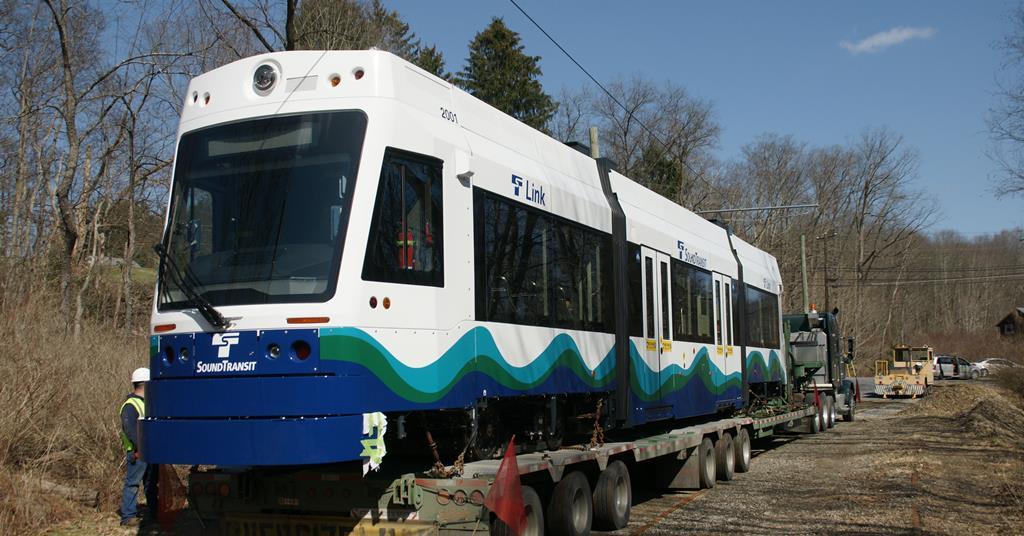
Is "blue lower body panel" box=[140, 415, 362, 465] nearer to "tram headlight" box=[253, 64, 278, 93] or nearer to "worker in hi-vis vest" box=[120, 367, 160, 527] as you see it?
"tram headlight" box=[253, 64, 278, 93]

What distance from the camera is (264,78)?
7.05m

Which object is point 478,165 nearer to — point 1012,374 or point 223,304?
point 223,304

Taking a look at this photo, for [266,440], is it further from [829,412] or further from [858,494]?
[829,412]

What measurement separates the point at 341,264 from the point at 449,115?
2.00 meters

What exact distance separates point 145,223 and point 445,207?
72.6 feet

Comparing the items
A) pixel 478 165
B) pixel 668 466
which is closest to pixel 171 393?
pixel 478 165

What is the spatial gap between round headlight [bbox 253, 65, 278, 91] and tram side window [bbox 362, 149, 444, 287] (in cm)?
114

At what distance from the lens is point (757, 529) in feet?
33.7

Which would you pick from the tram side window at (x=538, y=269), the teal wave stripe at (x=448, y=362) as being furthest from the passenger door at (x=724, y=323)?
the teal wave stripe at (x=448, y=362)

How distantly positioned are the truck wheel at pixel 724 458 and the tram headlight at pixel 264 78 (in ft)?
33.3

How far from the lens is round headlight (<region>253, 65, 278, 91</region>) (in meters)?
7.02

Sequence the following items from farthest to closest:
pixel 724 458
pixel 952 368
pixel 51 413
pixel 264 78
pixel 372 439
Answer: pixel 952 368, pixel 724 458, pixel 51 413, pixel 264 78, pixel 372 439

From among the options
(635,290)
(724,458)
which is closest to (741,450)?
(724,458)

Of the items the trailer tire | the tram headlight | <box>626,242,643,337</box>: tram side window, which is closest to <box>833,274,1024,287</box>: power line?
the trailer tire
